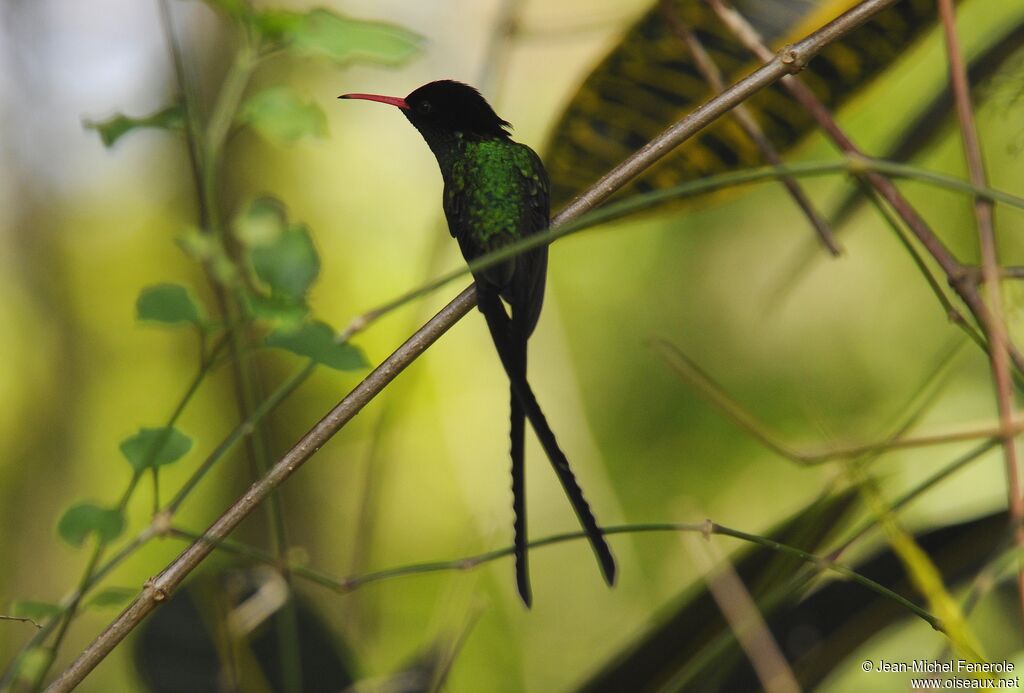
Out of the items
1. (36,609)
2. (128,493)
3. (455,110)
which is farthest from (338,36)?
(455,110)

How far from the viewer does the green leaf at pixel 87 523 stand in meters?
0.59

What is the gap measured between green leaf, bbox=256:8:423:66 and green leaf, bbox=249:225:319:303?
12cm

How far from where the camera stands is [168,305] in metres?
0.55

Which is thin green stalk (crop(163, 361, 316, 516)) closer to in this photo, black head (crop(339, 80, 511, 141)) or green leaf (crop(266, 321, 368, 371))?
green leaf (crop(266, 321, 368, 371))

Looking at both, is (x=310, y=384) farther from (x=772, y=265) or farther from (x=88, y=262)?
(x=772, y=265)

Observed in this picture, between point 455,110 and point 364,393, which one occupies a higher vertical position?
point 455,110

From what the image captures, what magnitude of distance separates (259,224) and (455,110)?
745 millimetres

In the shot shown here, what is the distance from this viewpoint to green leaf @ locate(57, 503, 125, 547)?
1.93 feet

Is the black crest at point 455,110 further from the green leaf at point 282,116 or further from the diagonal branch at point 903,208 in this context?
the green leaf at point 282,116

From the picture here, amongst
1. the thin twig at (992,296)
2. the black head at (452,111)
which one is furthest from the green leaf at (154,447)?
the black head at (452,111)

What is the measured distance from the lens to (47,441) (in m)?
2.48

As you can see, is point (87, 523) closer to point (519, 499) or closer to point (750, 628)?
point (519, 499)

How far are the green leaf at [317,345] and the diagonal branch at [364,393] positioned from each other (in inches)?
1.2

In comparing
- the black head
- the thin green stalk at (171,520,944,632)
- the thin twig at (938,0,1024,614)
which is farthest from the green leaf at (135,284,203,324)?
the black head
